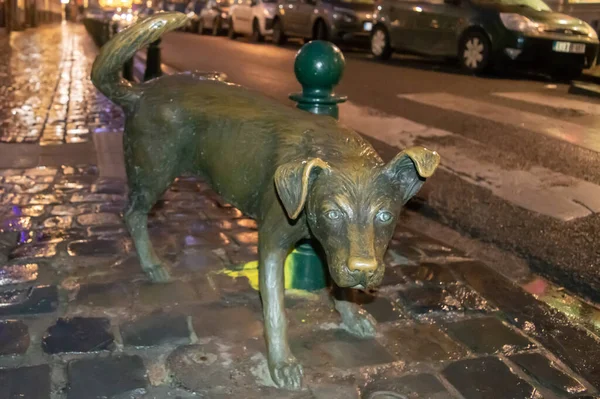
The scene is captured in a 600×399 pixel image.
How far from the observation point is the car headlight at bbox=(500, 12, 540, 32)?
1177cm

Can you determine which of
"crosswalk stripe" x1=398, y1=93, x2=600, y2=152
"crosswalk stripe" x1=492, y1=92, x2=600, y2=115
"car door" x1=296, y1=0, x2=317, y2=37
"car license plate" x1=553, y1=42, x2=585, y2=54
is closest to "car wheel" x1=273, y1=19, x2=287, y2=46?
"car door" x1=296, y1=0, x2=317, y2=37

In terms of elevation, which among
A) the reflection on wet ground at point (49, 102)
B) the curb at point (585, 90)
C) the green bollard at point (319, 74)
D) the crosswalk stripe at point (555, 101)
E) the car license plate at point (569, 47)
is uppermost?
the car license plate at point (569, 47)

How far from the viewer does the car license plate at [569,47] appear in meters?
11.9

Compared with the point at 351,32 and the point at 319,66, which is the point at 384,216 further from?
the point at 351,32

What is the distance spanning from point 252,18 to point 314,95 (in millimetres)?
18319

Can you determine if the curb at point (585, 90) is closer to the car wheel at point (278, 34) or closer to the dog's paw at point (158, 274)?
the dog's paw at point (158, 274)

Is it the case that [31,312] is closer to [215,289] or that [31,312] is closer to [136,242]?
[136,242]

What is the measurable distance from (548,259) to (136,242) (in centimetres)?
261

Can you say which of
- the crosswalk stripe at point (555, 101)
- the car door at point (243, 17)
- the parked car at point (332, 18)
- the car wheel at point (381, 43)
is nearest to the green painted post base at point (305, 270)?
the crosswalk stripe at point (555, 101)

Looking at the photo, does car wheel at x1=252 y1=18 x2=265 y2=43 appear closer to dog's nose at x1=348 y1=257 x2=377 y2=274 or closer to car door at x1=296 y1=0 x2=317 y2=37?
car door at x1=296 y1=0 x2=317 y2=37

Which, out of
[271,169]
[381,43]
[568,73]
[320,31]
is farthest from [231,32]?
[271,169]

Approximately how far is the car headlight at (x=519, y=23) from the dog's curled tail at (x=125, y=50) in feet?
33.1

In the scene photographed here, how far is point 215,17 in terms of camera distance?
963 inches

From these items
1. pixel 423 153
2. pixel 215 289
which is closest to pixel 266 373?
pixel 215 289
